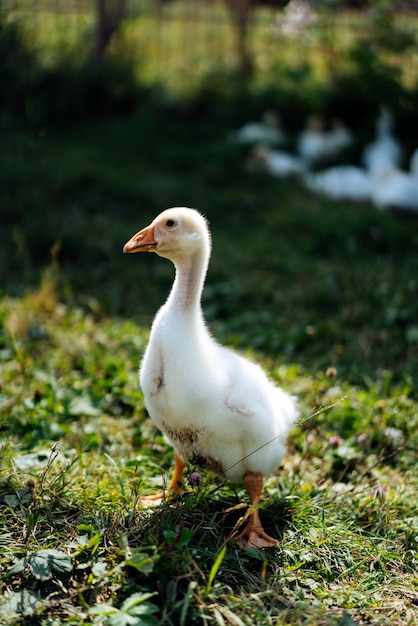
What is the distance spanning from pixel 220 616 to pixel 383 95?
26.0 feet

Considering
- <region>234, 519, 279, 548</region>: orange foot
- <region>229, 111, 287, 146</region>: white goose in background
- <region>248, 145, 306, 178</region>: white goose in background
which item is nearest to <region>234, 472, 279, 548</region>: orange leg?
<region>234, 519, 279, 548</region>: orange foot

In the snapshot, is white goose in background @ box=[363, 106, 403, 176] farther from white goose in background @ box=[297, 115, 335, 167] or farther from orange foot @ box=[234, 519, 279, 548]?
orange foot @ box=[234, 519, 279, 548]

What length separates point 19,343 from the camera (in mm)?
4777

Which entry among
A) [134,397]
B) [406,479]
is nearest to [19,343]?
[134,397]

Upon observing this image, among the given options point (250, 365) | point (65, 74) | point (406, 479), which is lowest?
point (406, 479)

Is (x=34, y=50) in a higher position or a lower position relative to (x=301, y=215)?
higher

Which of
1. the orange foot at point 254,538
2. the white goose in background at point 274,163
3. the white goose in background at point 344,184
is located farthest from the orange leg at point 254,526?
the white goose in background at point 274,163

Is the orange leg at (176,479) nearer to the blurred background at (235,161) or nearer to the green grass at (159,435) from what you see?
the green grass at (159,435)

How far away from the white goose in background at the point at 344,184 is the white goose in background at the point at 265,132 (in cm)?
114

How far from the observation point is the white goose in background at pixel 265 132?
9.32 m

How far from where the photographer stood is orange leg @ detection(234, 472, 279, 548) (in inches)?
118

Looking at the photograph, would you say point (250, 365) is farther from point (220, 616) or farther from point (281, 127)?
point (281, 127)

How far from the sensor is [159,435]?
3.98 meters

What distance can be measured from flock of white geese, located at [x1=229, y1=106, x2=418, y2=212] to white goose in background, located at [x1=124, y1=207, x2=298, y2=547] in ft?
16.4
